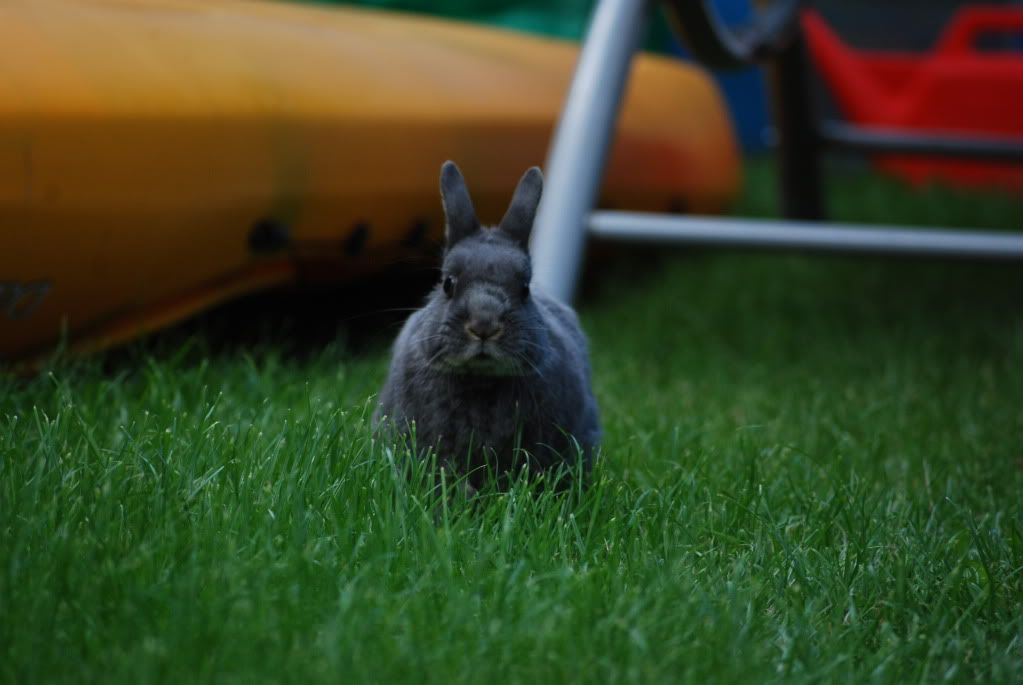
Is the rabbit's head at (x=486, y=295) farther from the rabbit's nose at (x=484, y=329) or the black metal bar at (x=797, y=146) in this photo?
the black metal bar at (x=797, y=146)

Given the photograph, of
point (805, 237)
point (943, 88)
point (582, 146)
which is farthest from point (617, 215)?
point (943, 88)

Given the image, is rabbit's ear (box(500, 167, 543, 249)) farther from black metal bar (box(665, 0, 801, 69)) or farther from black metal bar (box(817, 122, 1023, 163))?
black metal bar (box(817, 122, 1023, 163))

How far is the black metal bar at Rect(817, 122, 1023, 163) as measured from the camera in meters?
4.21

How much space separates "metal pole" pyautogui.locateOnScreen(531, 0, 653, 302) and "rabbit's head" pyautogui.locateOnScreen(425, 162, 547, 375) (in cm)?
79

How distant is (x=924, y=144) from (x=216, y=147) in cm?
271

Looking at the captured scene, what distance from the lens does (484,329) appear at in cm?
171

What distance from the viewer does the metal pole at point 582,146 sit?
2.72m

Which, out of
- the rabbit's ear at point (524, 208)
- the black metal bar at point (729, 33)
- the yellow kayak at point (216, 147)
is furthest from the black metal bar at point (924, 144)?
the rabbit's ear at point (524, 208)

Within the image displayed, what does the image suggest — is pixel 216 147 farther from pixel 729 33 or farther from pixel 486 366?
pixel 729 33

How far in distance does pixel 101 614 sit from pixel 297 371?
52.0 inches

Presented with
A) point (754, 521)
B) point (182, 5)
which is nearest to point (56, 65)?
point (182, 5)

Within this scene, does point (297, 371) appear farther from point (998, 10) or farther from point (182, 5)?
point (998, 10)

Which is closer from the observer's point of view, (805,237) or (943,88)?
(805,237)

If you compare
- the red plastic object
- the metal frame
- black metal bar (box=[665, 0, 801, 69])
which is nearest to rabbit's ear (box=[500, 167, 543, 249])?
the metal frame
